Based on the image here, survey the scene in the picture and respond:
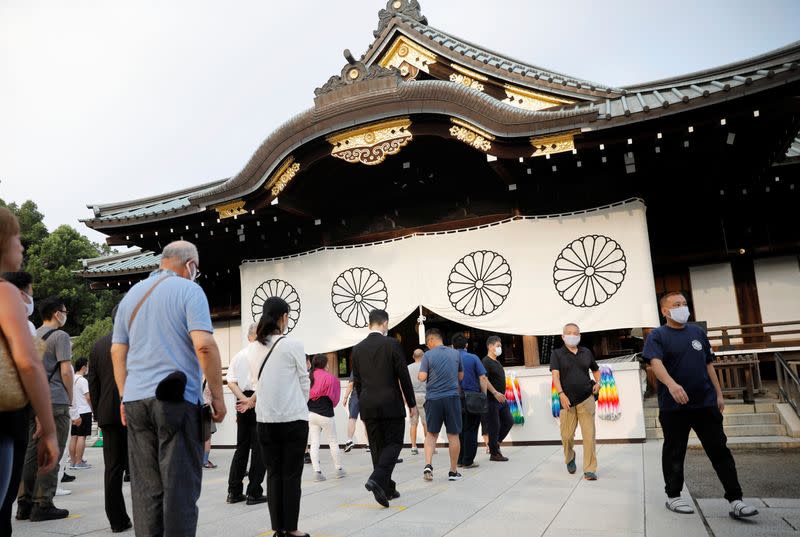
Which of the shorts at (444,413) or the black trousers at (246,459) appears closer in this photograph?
the black trousers at (246,459)

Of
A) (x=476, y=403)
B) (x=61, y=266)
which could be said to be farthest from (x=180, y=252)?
(x=61, y=266)

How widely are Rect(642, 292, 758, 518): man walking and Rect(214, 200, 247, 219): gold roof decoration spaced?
304 inches

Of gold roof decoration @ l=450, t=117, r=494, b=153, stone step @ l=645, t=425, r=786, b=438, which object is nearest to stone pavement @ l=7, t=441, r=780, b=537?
stone step @ l=645, t=425, r=786, b=438

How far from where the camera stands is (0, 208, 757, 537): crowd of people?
7.64 feet

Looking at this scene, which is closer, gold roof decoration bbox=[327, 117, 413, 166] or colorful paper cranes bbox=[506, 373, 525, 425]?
colorful paper cranes bbox=[506, 373, 525, 425]

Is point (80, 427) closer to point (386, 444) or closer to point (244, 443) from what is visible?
point (244, 443)

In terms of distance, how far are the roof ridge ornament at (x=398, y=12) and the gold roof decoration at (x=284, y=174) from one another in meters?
4.19

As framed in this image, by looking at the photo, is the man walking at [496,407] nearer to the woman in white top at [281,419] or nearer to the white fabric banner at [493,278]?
the white fabric banner at [493,278]

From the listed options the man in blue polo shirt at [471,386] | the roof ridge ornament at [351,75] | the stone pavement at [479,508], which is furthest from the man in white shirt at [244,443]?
the roof ridge ornament at [351,75]

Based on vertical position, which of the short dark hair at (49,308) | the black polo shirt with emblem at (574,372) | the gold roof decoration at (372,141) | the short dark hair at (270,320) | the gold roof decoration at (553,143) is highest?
the gold roof decoration at (372,141)

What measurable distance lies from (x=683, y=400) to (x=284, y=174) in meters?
7.52

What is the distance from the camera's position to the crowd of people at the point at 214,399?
233 cm

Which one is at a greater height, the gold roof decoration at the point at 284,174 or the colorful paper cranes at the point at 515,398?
the gold roof decoration at the point at 284,174

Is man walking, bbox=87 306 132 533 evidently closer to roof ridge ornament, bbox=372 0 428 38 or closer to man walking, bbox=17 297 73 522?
man walking, bbox=17 297 73 522
